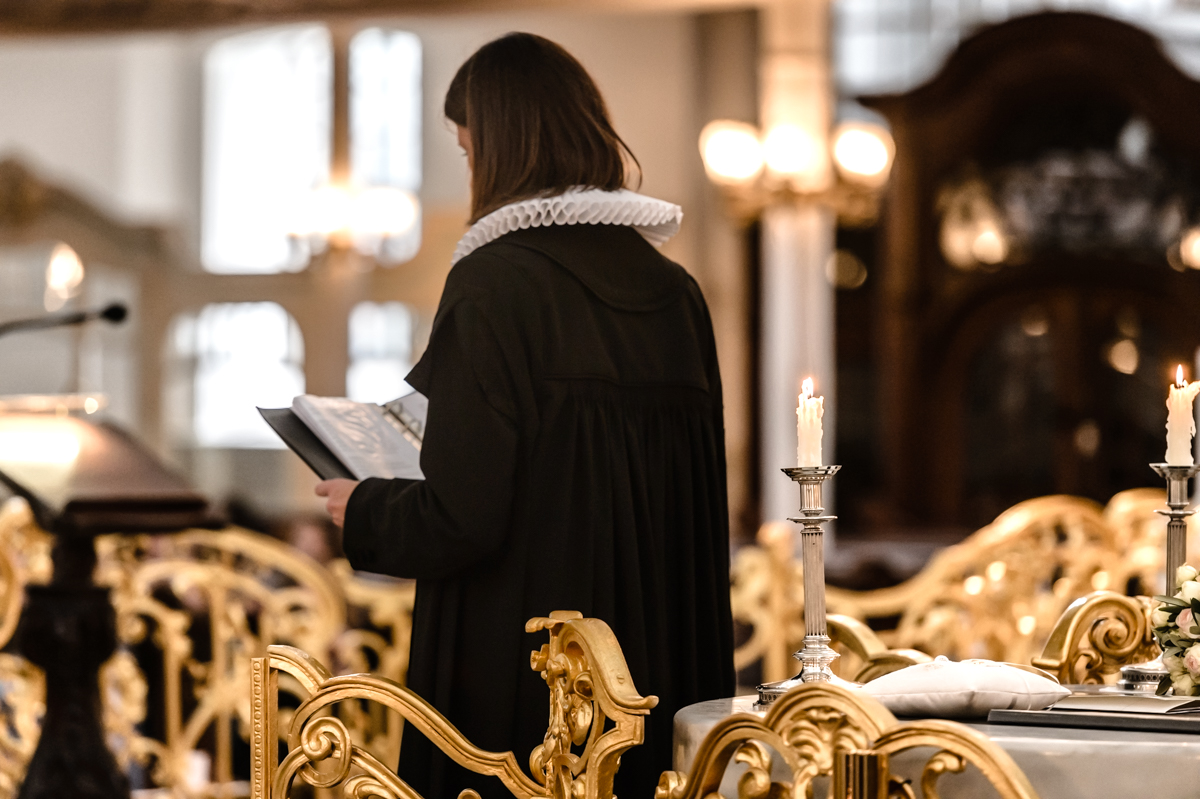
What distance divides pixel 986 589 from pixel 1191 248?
22.1ft

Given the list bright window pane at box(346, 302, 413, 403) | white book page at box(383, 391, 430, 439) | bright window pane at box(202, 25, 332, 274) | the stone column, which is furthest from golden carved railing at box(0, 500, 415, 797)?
bright window pane at box(202, 25, 332, 274)

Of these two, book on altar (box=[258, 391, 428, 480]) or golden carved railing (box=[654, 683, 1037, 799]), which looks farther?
book on altar (box=[258, 391, 428, 480])

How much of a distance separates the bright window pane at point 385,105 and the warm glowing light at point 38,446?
9630 mm

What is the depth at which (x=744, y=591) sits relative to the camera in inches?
171

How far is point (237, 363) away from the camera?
12.6 m

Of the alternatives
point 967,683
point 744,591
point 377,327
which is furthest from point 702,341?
point 377,327

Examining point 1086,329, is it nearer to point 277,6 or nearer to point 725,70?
point 725,70

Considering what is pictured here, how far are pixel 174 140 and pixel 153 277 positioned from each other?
4.06 feet

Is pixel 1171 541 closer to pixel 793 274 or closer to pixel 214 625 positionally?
pixel 214 625

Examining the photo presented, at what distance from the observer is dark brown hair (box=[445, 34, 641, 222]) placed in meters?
1.95

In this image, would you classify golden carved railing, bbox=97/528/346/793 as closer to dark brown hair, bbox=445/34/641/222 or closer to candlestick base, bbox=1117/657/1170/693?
dark brown hair, bbox=445/34/641/222

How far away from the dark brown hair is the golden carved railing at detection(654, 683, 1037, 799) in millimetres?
804

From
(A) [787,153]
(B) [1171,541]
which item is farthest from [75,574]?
(A) [787,153]

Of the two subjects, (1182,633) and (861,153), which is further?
(861,153)
